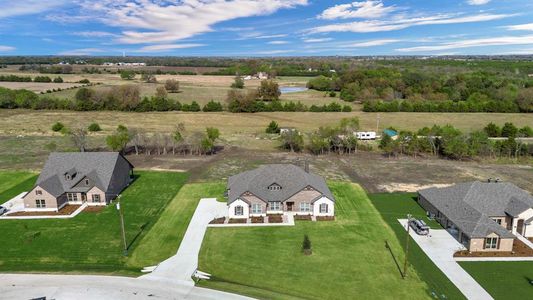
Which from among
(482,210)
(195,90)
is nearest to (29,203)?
(482,210)

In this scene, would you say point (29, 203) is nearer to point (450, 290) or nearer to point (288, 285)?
point (288, 285)

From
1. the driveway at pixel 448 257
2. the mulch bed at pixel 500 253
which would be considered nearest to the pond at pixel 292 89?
the driveway at pixel 448 257

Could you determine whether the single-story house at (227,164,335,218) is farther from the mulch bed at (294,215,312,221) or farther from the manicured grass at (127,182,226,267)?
the manicured grass at (127,182,226,267)

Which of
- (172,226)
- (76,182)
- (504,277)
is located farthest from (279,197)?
(76,182)

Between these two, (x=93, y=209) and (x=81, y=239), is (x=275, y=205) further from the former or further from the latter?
(x=93, y=209)

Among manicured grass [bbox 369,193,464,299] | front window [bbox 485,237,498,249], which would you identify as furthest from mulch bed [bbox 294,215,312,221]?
front window [bbox 485,237,498,249]

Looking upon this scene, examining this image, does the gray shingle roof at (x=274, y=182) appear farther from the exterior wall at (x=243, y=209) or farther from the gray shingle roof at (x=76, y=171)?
the gray shingle roof at (x=76, y=171)
